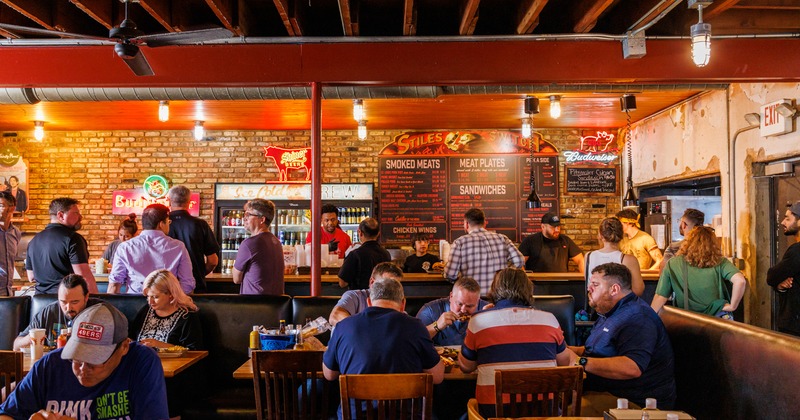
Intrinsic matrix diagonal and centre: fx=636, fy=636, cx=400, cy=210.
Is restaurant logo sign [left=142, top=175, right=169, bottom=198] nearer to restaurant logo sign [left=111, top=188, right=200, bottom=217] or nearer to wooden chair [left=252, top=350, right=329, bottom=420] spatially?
restaurant logo sign [left=111, top=188, right=200, bottom=217]

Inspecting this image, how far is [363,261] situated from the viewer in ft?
18.2

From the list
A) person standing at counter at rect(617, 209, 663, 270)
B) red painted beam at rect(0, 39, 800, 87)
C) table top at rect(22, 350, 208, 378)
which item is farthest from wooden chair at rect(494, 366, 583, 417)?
person standing at counter at rect(617, 209, 663, 270)

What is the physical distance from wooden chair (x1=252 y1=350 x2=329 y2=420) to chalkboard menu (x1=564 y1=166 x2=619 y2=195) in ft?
23.6

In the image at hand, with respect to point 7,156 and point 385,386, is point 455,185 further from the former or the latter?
point 385,386

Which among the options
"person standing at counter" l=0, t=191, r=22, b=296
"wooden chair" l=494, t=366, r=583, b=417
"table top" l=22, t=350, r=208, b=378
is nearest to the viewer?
"wooden chair" l=494, t=366, r=583, b=417

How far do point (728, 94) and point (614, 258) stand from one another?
108 inches

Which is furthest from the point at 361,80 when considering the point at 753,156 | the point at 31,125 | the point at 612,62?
the point at 31,125

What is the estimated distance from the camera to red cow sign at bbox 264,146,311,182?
956cm

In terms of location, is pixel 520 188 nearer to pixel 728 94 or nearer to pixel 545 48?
pixel 728 94

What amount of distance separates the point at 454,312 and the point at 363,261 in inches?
71.6

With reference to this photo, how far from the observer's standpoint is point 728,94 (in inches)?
268

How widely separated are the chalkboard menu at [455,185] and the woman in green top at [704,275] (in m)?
4.87

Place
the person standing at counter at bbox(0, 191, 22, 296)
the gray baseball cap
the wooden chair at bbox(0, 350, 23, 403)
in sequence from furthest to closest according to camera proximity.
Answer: the person standing at counter at bbox(0, 191, 22, 296), the wooden chair at bbox(0, 350, 23, 403), the gray baseball cap

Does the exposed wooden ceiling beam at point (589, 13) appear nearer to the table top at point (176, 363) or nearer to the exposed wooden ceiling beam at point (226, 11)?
the exposed wooden ceiling beam at point (226, 11)
